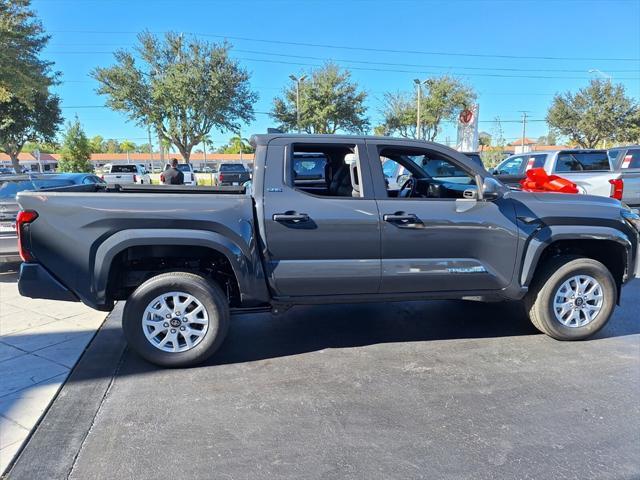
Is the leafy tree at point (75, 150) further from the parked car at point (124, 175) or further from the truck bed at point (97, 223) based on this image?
the truck bed at point (97, 223)

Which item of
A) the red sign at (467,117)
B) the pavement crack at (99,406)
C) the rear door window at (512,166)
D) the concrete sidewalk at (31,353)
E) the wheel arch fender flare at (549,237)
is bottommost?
the pavement crack at (99,406)

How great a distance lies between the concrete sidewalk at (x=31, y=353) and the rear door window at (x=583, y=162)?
400 inches

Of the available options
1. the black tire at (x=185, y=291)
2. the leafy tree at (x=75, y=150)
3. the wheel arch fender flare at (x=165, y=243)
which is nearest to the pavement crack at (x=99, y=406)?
the black tire at (x=185, y=291)

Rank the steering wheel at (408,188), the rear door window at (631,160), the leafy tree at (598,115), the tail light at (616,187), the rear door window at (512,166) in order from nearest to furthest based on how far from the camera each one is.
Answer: the steering wheel at (408,188) < the tail light at (616,187) < the rear door window at (512,166) < the rear door window at (631,160) < the leafy tree at (598,115)

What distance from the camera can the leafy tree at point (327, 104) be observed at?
32719 mm

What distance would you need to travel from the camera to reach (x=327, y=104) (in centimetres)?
3294

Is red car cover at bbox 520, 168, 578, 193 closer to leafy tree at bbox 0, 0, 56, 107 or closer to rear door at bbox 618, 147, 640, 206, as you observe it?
rear door at bbox 618, 147, 640, 206

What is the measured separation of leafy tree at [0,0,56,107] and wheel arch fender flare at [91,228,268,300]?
10.7 metres

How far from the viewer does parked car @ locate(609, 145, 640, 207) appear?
11.6 meters

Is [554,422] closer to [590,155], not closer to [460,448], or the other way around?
[460,448]

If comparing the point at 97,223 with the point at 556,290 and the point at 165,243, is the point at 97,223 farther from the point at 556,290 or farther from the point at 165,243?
the point at 556,290

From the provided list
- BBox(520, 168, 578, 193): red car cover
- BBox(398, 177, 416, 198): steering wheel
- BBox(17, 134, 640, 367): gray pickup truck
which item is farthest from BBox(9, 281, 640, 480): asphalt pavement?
BBox(520, 168, 578, 193): red car cover

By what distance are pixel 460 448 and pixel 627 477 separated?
0.87 m

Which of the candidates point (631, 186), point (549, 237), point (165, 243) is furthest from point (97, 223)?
point (631, 186)
